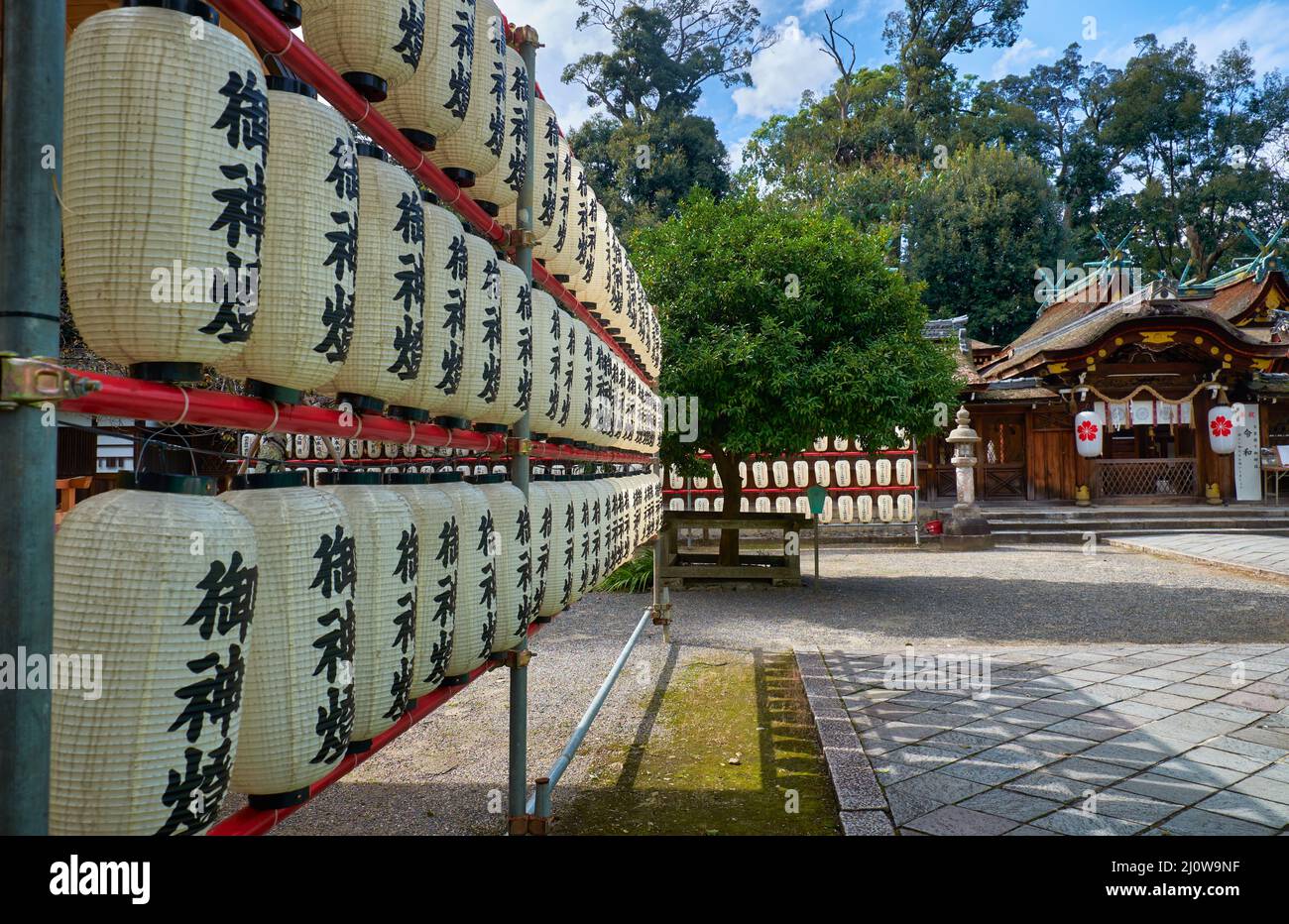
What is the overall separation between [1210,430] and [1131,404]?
1901 millimetres

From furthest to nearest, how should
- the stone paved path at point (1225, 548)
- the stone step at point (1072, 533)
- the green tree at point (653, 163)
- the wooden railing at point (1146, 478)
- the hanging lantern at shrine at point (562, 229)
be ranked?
the green tree at point (653, 163) < the wooden railing at point (1146, 478) < the stone step at point (1072, 533) < the stone paved path at point (1225, 548) < the hanging lantern at shrine at point (562, 229)

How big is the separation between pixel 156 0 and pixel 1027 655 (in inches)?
291

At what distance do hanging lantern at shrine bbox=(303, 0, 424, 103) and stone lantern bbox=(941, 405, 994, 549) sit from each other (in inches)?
622

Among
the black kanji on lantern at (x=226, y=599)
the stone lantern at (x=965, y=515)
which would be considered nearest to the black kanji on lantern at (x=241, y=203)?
the black kanji on lantern at (x=226, y=599)

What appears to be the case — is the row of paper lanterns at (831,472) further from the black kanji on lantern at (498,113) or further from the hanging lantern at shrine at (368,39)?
the hanging lantern at shrine at (368,39)

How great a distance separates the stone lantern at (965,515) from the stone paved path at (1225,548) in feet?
8.69

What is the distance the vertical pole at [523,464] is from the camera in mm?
3156

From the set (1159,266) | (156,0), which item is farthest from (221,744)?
(1159,266)

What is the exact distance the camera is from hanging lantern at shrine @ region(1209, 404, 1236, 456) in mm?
18344

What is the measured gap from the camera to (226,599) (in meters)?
1.24

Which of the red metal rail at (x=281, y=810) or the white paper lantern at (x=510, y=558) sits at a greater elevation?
the white paper lantern at (x=510, y=558)

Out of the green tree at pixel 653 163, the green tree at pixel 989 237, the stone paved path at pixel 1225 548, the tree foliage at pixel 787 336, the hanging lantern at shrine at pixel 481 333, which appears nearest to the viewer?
the hanging lantern at shrine at pixel 481 333
